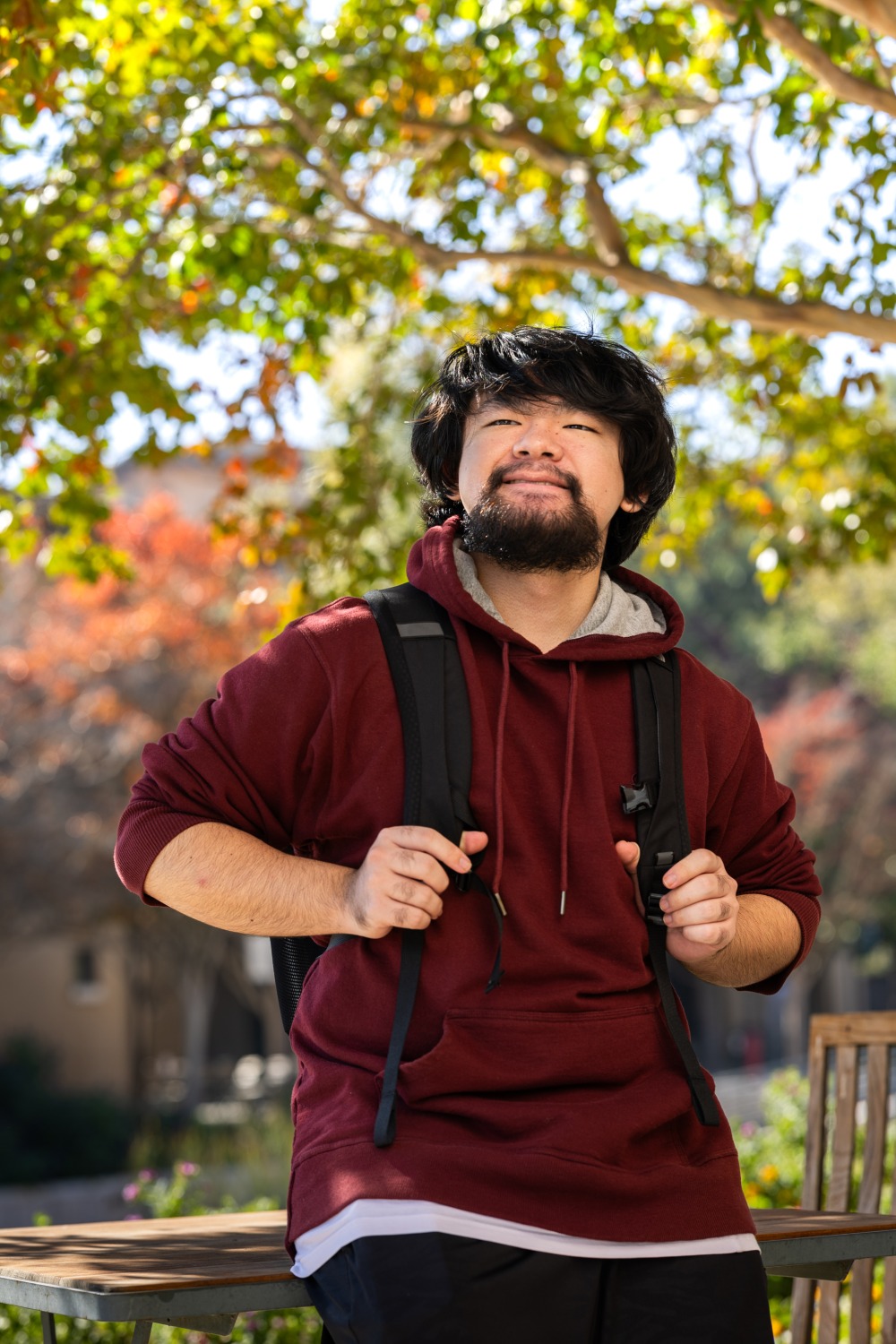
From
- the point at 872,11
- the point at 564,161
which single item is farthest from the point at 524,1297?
the point at 564,161

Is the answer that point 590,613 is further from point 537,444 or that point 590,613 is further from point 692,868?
point 692,868

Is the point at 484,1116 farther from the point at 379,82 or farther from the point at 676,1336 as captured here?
the point at 379,82

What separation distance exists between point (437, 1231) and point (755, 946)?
757 mm

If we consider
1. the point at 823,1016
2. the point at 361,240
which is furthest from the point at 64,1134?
the point at 823,1016

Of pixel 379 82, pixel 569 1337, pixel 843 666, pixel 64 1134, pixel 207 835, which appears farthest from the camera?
pixel 843 666

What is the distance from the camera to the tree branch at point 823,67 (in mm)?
4508

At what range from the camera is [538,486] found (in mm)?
2479

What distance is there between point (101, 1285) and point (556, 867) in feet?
2.90

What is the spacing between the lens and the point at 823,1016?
394cm

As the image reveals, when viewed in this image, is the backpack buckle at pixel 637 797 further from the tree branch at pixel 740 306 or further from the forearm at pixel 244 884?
the tree branch at pixel 740 306

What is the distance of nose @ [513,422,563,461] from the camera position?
2492 millimetres

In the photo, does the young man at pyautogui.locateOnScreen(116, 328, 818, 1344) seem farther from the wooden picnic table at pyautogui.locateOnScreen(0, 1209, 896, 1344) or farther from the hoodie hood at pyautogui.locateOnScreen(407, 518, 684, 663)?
the wooden picnic table at pyautogui.locateOnScreen(0, 1209, 896, 1344)

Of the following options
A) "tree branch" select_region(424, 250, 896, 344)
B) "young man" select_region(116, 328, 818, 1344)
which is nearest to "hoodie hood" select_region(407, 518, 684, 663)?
"young man" select_region(116, 328, 818, 1344)

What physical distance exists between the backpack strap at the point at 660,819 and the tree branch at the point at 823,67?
2.84 m
